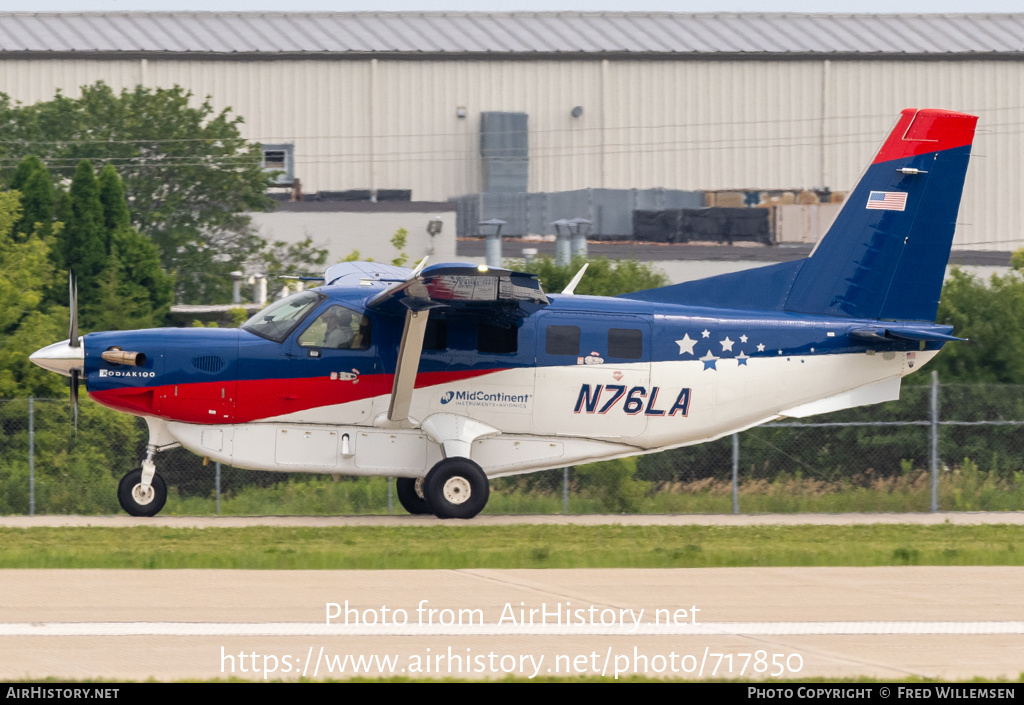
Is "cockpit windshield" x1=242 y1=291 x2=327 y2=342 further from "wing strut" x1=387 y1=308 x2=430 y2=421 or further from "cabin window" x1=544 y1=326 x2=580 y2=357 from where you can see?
"cabin window" x1=544 y1=326 x2=580 y2=357

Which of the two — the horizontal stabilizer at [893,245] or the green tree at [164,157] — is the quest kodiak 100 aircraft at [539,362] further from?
the green tree at [164,157]

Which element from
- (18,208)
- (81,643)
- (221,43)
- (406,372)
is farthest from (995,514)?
(221,43)

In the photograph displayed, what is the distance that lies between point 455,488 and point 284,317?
3.20 m

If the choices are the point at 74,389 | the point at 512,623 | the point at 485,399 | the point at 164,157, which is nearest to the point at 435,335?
the point at 485,399

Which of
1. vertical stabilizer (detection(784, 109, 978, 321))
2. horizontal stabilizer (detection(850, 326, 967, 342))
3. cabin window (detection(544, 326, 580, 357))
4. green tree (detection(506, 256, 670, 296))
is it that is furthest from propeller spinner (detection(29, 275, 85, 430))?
green tree (detection(506, 256, 670, 296))

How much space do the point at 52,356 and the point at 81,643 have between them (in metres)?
8.78

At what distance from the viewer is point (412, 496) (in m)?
19.6

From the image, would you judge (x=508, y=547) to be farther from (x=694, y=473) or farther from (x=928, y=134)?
(x=694, y=473)

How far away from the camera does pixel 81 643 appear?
31.2 feet

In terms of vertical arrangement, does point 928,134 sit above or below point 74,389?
above

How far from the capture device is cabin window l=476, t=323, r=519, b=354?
18234mm

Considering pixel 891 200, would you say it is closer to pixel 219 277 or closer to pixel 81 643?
pixel 81 643

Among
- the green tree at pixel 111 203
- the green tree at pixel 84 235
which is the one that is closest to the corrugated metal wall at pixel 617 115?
the green tree at pixel 111 203

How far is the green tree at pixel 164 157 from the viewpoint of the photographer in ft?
151
